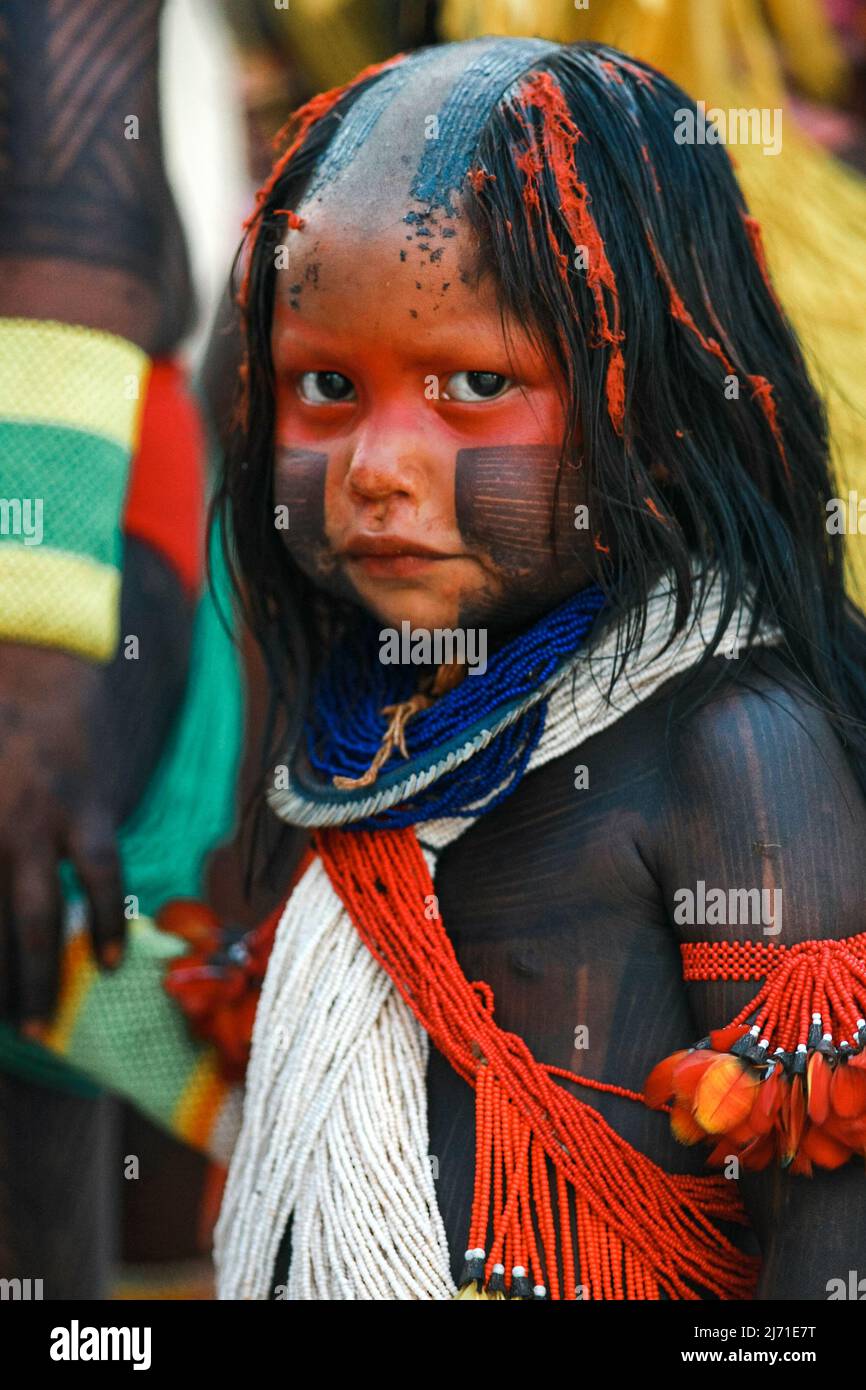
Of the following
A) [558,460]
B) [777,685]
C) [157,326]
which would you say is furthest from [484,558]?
[157,326]

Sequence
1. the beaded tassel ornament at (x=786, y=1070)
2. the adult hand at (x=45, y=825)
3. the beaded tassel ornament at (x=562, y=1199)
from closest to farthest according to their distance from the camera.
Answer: the beaded tassel ornament at (x=786, y=1070)
the beaded tassel ornament at (x=562, y=1199)
the adult hand at (x=45, y=825)

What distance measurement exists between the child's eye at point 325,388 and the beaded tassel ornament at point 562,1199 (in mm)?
448

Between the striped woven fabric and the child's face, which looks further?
the striped woven fabric

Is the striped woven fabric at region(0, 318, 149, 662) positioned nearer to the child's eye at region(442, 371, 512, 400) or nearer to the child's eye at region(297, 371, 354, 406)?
the child's eye at region(297, 371, 354, 406)

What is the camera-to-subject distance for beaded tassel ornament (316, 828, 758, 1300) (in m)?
1.22

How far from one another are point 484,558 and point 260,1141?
519mm

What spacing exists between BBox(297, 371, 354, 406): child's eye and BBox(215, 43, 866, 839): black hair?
88 mm

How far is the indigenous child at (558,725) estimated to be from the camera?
1.18 metres

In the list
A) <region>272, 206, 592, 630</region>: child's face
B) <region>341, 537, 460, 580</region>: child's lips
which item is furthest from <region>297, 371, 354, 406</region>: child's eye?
<region>341, 537, 460, 580</region>: child's lips

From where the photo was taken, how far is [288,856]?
1609 millimetres

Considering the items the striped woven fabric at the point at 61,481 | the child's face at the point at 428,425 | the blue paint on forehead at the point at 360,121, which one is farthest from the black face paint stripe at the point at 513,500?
the striped woven fabric at the point at 61,481

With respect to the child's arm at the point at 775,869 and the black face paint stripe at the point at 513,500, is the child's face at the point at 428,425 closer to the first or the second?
the black face paint stripe at the point at 513,500

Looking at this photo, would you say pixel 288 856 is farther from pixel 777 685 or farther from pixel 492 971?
pixel 777 685

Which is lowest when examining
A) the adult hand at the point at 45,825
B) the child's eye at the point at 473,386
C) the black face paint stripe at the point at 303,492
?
the adult hand at the point at 45,825
